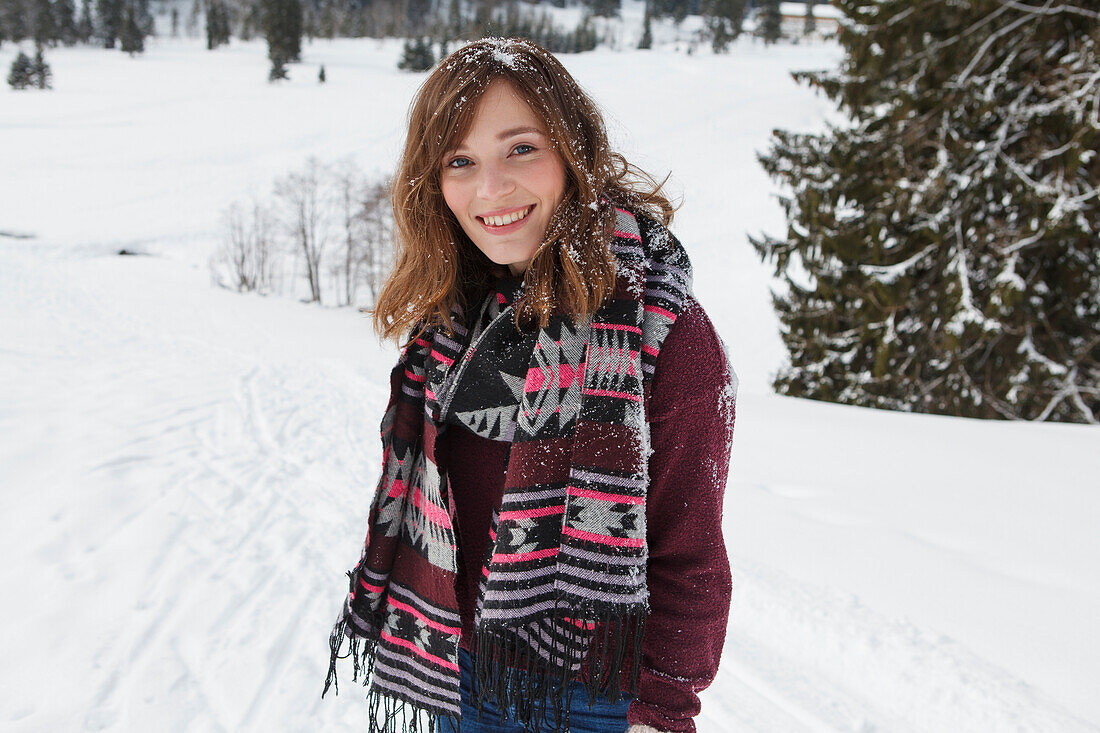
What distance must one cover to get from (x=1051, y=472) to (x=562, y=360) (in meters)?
5.44

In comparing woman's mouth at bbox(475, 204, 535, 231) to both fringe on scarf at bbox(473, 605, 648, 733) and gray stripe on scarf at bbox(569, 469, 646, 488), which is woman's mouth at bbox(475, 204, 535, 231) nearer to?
gray stripe on scarf at bbox(569, 469, 646, 488)

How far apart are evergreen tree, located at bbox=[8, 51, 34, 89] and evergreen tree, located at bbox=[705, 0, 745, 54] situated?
68.3 m

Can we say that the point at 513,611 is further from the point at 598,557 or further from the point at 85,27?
the point at 85,27

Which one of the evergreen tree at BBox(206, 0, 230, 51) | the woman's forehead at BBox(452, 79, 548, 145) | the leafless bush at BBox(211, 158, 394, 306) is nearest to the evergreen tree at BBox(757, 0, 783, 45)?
the leafless bush at BBox(211, 158, 394, 306)

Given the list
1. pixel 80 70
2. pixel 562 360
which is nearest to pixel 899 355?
pixel 562 360

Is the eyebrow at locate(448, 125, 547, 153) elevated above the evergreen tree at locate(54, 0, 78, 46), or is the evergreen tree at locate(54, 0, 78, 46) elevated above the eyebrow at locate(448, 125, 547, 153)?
the evergreen tree at locate(54, 0, 78, 46)

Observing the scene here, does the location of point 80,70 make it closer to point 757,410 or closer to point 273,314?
point 273,314

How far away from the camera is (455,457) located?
59.7 inches

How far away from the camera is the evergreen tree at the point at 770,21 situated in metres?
75.9

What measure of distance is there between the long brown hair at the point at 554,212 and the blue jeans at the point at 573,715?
2.76 feet

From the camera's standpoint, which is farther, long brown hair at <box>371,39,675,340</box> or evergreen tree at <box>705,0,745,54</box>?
evergreen tree at <box>705,0,745,54</box>

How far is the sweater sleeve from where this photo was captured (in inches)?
44.6

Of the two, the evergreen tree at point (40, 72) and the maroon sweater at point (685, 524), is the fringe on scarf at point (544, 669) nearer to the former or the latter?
the maroon sweater at point (685, 524)

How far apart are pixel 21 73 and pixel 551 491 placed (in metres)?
74.7
